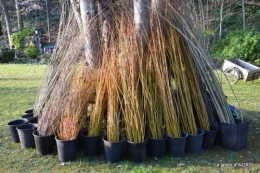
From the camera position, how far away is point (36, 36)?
13422 millimetres

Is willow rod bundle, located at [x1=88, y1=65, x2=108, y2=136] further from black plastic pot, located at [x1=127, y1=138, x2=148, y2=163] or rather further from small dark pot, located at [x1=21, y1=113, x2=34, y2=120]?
small dark pot, located at [x1=21, y1=113, x2=34, y2=120]

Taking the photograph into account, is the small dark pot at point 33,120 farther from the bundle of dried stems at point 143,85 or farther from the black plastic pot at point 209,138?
the black plastic pot at point 209,138

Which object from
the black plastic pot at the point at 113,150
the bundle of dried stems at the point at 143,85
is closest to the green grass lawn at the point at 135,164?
the black plastic pot at the point at 113,150

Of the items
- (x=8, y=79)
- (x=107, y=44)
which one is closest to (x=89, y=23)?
(x=107, y=44)

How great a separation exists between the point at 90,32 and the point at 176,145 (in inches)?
56.8

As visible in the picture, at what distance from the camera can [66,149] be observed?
2.42 m

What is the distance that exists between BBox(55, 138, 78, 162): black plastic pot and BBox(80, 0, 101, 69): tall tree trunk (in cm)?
92

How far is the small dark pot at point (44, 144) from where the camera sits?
8.25 feet

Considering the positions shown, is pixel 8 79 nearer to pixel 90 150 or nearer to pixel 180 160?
pixel 90 150

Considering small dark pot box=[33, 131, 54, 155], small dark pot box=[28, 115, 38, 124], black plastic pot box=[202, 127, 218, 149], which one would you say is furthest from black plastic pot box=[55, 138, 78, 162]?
black plastic pot box=[202, 127, 218, 149]

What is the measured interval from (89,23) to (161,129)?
1.29m

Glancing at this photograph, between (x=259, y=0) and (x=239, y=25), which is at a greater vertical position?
(x=259, y=0)

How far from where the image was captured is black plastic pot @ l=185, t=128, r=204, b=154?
8.40 feet

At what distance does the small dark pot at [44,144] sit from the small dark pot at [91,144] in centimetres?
30
